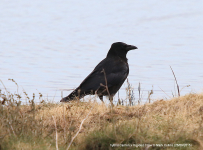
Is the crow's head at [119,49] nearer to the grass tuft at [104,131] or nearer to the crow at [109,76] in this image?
the crow at [109,76]

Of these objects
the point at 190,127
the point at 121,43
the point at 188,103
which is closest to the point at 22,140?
the point at 190,127

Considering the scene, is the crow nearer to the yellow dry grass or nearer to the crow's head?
the crow's head

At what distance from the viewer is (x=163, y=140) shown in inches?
191

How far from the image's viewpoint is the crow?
837 cm

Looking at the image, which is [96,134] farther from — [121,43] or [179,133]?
[121,43]

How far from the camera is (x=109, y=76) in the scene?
28.0 feet

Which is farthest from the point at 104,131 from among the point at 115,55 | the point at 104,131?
the point at 115,55

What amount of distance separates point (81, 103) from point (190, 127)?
98.3 inches

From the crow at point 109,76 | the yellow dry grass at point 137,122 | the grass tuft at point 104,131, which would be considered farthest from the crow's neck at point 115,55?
the grass tuft at point 104,131

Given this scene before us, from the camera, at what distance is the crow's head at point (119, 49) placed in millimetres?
9180

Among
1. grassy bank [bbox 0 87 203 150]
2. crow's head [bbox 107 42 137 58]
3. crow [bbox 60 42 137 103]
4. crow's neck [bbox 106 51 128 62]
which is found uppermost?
crow's head [bbox 107 42 137 58]

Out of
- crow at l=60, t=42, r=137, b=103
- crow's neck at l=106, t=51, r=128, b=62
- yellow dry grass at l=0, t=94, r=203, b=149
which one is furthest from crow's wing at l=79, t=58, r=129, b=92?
yellow dry grass at l=0, t=94, r=203, b=149

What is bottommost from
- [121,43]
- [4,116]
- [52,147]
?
[52,147]

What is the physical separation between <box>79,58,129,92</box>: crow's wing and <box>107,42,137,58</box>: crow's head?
11.2 inches
